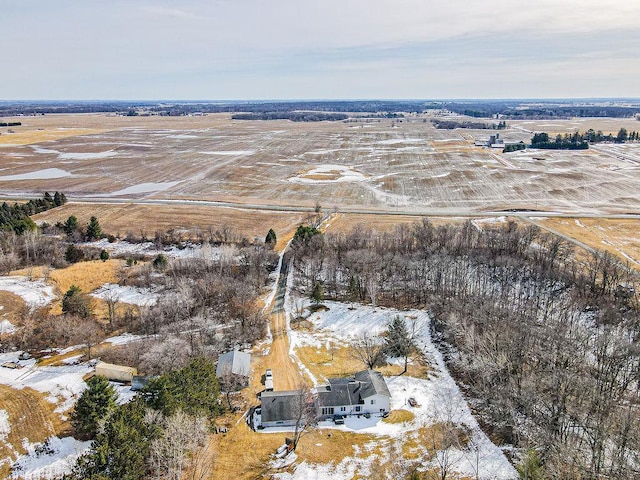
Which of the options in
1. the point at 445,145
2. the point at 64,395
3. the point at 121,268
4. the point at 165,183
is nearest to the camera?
the point at 64,395

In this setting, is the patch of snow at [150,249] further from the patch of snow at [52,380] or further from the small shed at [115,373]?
the small shed at [115,373]

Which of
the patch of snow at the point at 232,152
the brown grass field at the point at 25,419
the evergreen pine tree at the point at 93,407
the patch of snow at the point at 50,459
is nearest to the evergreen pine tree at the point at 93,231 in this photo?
the brown grass field at the point at 25,419

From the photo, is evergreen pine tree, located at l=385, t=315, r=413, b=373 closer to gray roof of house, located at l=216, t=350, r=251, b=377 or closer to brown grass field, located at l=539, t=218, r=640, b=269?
gray roof of house, located at l=216, t=350, r=251, b=377

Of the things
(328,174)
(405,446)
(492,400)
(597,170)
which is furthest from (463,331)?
(597,170)

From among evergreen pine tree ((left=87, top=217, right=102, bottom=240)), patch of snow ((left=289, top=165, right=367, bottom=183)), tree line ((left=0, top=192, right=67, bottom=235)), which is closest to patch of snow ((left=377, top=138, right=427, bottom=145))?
patch of snow ((left=289, top=165, right=367, bottom=183))

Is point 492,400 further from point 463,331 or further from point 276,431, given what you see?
point 276,431
